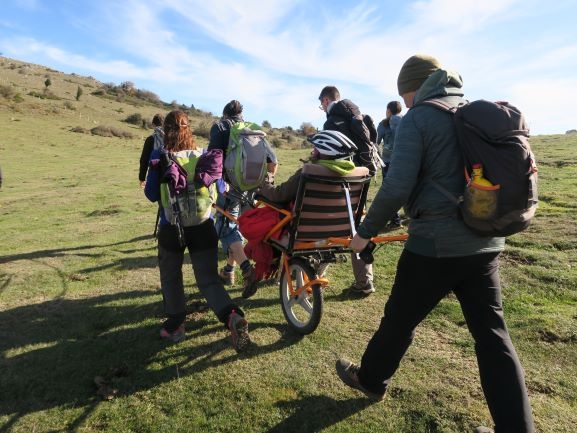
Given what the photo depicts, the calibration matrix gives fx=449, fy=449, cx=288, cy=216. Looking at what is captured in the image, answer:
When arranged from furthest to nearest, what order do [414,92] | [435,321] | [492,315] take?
[435,321] → [414,92] → [492,315]

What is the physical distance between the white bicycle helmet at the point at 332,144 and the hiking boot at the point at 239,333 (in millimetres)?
1726

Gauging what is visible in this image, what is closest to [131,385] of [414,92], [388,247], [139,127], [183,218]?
[183,218]

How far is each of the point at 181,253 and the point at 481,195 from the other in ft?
9.78

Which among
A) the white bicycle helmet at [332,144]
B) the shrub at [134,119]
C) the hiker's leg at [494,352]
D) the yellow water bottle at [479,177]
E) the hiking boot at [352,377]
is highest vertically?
the shrub at [134,119]

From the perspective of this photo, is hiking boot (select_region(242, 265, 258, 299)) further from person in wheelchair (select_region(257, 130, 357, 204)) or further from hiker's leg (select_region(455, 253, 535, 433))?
hiker's leg (select_region(455, 253, 535, 433))

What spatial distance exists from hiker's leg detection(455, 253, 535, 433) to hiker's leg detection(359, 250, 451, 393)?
19 centimetres

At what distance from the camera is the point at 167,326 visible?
4.48 m

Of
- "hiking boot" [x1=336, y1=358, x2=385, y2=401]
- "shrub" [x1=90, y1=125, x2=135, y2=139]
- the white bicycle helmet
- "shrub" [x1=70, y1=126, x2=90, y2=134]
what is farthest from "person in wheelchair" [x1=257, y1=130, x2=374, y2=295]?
"shrub" [x1=70, y1=126, x2=90, y2=134]

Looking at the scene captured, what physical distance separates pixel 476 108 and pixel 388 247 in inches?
208

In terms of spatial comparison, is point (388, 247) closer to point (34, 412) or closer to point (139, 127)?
point (34, 412)

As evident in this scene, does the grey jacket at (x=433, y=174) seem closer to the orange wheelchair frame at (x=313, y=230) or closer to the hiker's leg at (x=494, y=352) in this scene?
the hiker's leg at (x=494, y=352)

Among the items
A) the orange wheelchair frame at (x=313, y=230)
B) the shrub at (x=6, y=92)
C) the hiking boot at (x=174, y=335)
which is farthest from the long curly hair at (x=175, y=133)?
the shrub at (x=6, y=92)

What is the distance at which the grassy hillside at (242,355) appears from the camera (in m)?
3.28

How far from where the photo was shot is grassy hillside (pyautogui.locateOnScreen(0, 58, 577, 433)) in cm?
328
